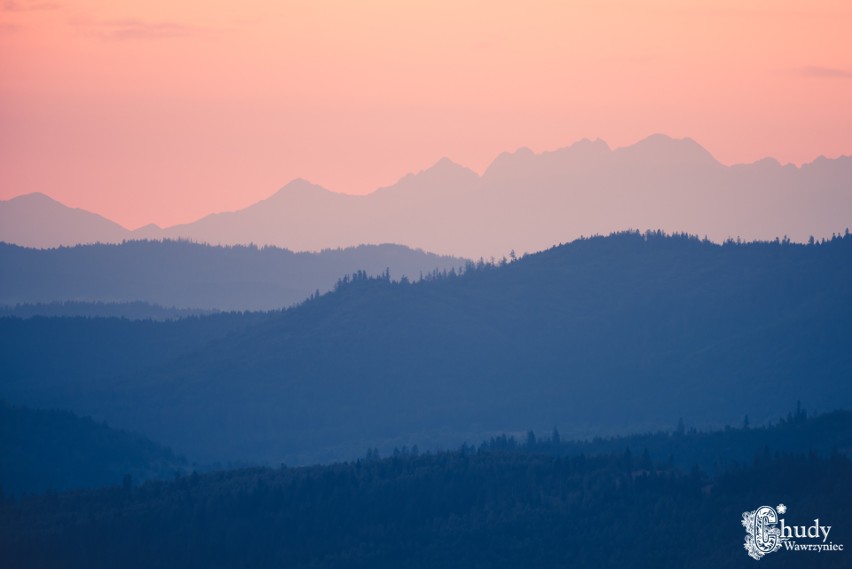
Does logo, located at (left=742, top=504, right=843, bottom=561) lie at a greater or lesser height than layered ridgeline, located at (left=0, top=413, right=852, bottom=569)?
lesser

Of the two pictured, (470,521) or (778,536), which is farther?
(470,521)

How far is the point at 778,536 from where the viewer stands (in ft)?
519

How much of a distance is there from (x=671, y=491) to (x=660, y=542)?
1044 centimetres

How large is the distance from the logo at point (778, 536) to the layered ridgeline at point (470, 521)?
5.15 ft

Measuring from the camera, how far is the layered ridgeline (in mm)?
172875

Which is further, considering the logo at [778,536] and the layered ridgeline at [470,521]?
the layered ridgeline at [470,521]

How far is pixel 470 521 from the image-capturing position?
18850 cm

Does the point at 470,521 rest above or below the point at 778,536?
above

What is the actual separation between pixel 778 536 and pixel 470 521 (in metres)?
37.4

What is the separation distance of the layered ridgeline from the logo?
1569mm

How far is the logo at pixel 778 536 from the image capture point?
157000mm

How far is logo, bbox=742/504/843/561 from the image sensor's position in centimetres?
15700

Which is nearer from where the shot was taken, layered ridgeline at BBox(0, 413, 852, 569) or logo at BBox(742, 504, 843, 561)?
logo at BBox(742, 504, 843, 561)

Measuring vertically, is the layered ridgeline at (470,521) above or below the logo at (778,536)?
above
